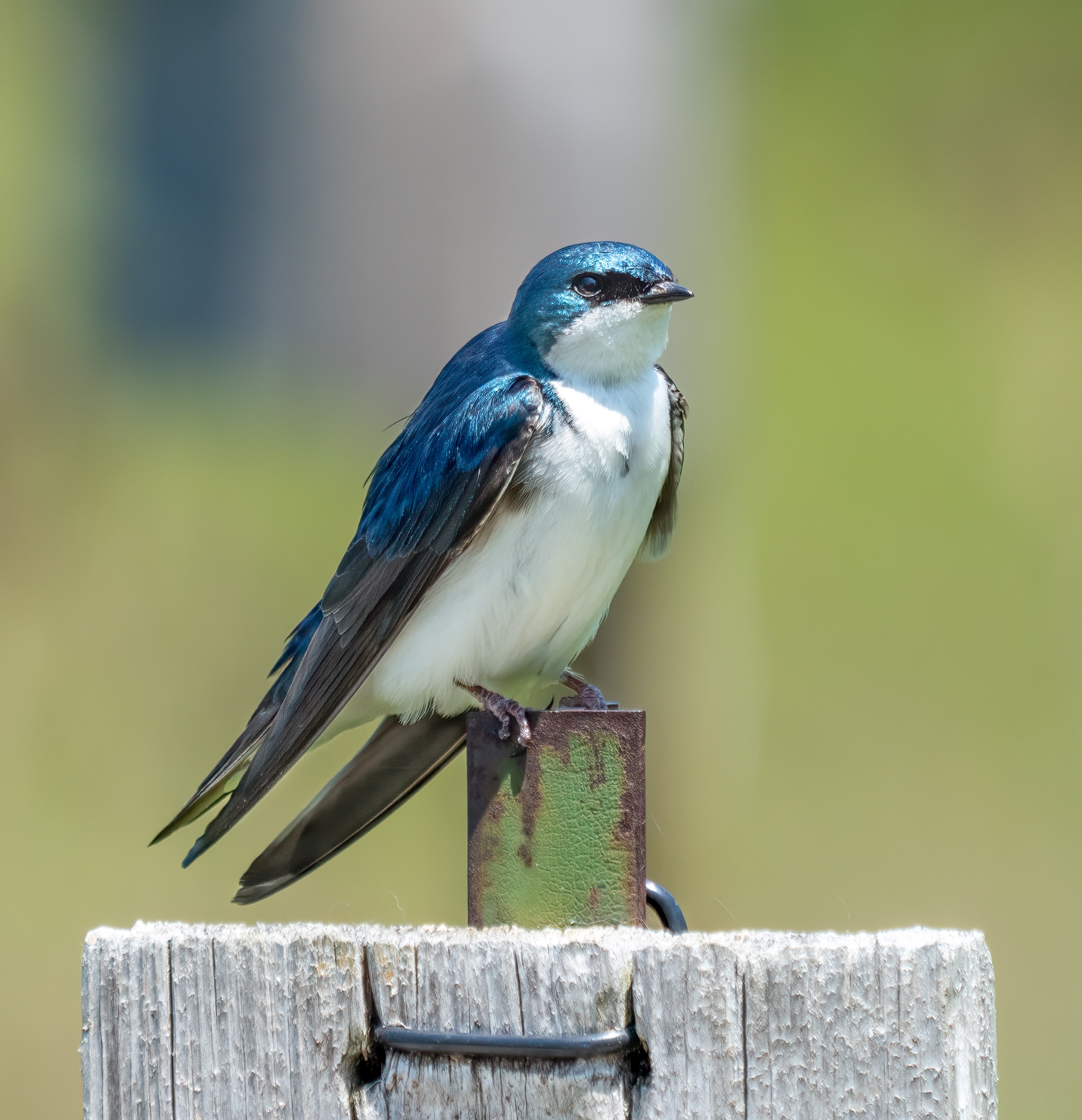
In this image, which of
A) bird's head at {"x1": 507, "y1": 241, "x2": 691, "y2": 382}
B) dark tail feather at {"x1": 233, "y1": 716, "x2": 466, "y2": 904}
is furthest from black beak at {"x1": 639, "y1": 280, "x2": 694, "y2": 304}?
dark tail feather at {"x1": 233, "y1": 716, "x2": 466, "y2": 904}

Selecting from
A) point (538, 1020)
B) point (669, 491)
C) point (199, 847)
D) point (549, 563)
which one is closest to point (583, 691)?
point (549, 563)

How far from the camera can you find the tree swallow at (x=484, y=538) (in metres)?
1.89

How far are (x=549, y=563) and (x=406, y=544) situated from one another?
233 mm

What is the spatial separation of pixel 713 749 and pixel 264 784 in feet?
10.4

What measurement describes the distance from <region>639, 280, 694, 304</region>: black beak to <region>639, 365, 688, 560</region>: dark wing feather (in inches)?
6.8

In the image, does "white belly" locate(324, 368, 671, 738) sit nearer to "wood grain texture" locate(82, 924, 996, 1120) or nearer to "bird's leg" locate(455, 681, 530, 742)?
"bird's leg" locate(455, 681, 530, 742)

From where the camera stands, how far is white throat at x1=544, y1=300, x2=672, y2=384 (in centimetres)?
200

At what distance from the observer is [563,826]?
1360 millimetres

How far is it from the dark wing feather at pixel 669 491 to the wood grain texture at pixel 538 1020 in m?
1.12

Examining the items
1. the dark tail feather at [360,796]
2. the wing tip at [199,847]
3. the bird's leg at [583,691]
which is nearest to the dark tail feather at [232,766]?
the wing tip at [199,847]

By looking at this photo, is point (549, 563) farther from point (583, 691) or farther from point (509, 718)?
point (509, 718)

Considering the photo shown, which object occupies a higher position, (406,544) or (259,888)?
(406,544)

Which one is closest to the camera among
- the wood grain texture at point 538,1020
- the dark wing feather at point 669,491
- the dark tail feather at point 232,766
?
the wood grain texture at point 538,1020

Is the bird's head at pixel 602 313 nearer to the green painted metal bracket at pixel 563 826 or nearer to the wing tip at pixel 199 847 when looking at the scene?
the green painted metal bracket at pixel 563 826
